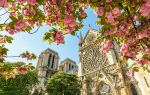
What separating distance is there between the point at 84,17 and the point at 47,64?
5520 centimetres

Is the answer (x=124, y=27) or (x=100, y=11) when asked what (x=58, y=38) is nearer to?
(x=100, y=11)

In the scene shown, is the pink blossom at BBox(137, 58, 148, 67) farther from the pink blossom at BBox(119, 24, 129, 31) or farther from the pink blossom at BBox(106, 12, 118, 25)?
the pink blossom at BBox(106, 12, 118, 25)

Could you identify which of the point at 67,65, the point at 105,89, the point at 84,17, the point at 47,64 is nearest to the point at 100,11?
the point at 84,17

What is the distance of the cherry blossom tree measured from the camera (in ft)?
16.0

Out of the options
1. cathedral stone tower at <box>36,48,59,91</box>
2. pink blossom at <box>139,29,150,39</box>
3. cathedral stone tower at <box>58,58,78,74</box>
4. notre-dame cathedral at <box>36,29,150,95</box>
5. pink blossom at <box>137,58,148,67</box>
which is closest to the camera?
pink blossom at <box>139,29,150,39</box>

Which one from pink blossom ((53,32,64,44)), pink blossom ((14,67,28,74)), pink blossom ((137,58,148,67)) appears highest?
pink blossom ((53,32,64,44))

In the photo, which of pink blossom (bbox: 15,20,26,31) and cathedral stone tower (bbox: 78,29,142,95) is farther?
cathedral stone tower (bbox: 78,29,142,95)

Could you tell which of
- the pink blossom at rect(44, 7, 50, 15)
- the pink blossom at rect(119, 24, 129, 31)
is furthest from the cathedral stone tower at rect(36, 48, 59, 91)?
the pink blossom at rect(119, 24, 129, 31)

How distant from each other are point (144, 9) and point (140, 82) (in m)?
23.2

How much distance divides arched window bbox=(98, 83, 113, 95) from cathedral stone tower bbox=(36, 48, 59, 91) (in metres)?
24.8

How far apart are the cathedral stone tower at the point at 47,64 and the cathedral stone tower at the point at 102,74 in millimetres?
18981

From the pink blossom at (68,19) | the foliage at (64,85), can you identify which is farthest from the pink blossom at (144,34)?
the foliage at (64,85)

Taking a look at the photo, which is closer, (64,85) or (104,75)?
(104,75)

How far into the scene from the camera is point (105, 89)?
103 ft
